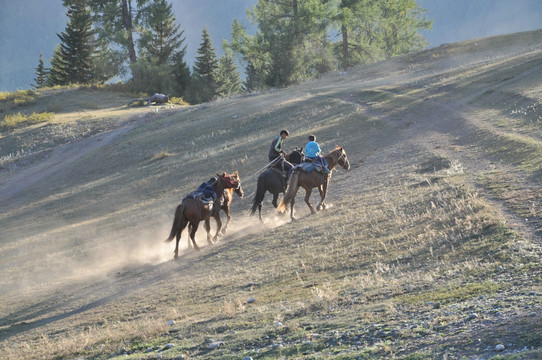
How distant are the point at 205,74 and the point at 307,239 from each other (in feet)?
187

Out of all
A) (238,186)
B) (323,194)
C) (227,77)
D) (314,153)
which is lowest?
(323,194)

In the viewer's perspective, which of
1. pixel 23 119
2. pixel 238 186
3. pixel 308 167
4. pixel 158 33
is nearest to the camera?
pixel 308 167

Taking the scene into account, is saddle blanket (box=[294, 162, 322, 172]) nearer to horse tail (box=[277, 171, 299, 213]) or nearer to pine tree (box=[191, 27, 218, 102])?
horse tail (box=[277, 171, 299, 213])

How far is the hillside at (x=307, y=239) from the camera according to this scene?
9.17 meters

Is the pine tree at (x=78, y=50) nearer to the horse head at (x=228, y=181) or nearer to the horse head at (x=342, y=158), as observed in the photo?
the horse head at (x=342, y=158)

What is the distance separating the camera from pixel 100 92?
63969 mm

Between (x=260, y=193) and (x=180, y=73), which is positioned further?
(x=180, y=73)

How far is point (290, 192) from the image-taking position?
20656mm

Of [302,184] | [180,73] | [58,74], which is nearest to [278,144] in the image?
[302,184]

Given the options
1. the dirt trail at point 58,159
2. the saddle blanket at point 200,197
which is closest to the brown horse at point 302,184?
the saddle blanket at point 200,197

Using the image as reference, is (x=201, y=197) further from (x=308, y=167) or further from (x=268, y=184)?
(x=308, y=167)

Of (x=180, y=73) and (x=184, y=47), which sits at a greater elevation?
(x=184, y=47)

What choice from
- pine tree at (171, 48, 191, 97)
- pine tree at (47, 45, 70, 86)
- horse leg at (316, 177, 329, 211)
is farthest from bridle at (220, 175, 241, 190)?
pine tree at (47, 45, 70, 86)

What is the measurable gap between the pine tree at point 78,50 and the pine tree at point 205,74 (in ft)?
42.5
